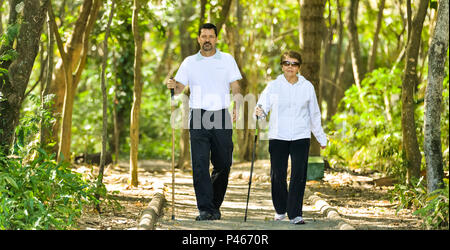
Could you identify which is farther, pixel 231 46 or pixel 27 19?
pixel 231 46

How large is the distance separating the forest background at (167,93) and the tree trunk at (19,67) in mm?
12

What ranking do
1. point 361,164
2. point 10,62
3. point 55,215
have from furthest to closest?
point 361,164 < point 10,62 < point 55,215

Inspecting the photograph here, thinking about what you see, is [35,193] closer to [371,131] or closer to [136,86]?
[136,86]

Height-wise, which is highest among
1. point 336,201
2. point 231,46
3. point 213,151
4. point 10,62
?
point 231,46

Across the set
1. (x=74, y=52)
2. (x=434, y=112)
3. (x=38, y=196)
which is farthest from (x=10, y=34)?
(x=74, y=52)

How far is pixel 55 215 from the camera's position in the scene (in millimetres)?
7801

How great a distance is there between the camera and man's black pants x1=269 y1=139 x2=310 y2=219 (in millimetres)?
8602

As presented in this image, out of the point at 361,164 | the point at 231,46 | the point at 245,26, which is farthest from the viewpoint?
the point at 245,26

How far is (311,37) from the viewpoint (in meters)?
14.7

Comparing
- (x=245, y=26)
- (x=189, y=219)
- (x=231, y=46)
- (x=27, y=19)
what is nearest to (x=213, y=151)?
(x=189, y=219)

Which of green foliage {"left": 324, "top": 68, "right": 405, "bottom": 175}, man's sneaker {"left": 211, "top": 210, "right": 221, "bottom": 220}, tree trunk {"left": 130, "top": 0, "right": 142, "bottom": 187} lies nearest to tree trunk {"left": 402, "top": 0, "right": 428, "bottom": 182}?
green foliage {"left": 324, "top": 68, "right": 405, "bottom": 175}

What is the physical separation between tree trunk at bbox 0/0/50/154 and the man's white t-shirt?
1.84 meters

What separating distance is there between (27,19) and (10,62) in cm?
57
